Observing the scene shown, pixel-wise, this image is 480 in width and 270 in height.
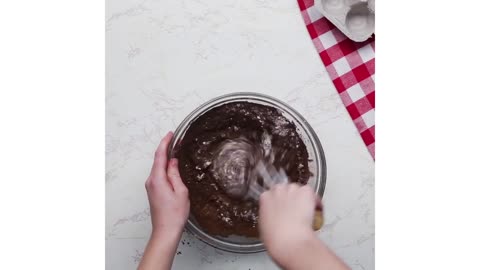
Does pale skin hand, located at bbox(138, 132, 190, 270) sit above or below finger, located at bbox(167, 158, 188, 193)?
below

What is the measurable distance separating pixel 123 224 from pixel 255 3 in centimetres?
54

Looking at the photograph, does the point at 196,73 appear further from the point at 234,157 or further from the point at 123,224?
the point at 123,224

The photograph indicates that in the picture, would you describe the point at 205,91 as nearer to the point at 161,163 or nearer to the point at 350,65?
the point at 161,163

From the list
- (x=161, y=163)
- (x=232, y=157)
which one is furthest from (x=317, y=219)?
(x=161, y=163)

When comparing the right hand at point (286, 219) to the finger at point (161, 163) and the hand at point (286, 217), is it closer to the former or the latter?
the hand at point (286, 217)

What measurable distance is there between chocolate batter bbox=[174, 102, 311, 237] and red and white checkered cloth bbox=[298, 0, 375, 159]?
0.49 feet

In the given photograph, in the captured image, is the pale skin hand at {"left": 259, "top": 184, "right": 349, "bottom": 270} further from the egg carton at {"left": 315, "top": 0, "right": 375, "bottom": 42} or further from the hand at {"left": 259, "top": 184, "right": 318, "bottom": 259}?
the egg carton at {"left": 315, "top": 0, "right": 375, "bottom": 42}

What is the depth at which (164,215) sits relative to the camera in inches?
38.1

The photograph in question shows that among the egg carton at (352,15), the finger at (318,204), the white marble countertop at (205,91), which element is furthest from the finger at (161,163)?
the egg carton at (352,15)

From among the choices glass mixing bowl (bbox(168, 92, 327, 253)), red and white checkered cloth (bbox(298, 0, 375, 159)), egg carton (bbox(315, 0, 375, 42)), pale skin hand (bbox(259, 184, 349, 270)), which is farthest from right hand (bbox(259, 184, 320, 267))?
egg carton (bbox(315, 0, 375, 42))

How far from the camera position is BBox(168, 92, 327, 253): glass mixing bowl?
3.30 ft

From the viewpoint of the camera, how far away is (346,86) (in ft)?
3.60

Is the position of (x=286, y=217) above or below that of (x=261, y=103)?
below

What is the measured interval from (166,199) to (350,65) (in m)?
0.46
